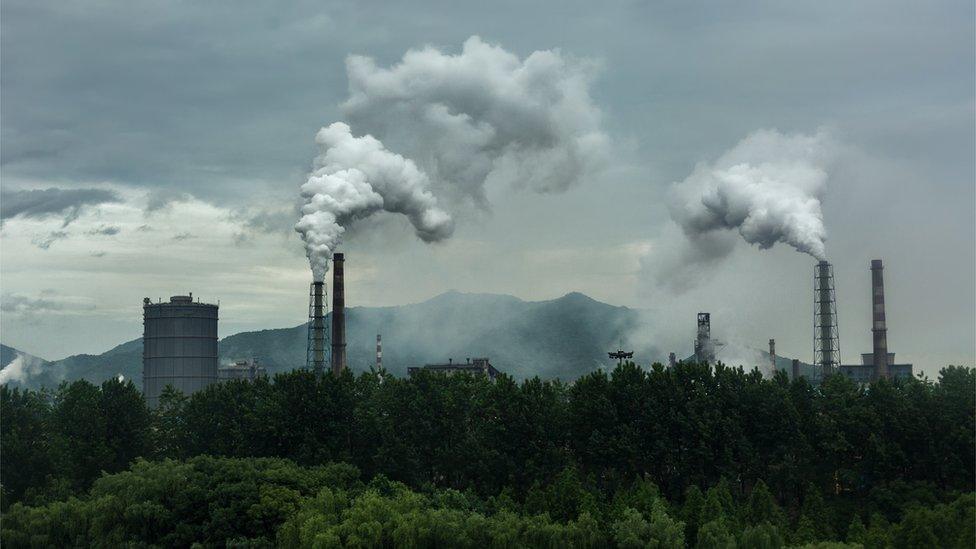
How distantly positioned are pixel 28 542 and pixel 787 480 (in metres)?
46.1

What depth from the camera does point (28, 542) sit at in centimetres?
5666

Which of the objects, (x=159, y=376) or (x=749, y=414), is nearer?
(x=749, y=414)

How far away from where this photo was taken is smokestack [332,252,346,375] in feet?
364

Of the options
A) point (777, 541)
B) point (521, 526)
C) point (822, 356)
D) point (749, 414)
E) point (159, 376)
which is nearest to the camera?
point (777, 541)

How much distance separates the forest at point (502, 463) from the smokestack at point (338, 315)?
29.5 meters

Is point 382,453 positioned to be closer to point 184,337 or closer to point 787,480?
point 787,480

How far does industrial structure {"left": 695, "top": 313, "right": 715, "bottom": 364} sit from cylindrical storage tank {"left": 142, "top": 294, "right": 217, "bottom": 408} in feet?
237

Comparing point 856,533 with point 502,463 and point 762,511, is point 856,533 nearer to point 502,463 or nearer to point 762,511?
point 762,511

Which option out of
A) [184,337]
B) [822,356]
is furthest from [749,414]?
[184,337]

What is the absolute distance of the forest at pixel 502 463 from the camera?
51.6 m

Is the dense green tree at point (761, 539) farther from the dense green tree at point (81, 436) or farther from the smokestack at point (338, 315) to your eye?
the smokestack at point (338, 315)

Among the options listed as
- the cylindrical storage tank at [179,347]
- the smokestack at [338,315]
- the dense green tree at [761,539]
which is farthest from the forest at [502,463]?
the cylindrical storage tank at [179,347]

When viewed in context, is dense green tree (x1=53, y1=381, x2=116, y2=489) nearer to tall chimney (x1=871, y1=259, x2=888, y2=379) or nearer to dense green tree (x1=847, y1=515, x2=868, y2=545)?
dense green tree (x1=847, y1=515, x2=868, y2=545)

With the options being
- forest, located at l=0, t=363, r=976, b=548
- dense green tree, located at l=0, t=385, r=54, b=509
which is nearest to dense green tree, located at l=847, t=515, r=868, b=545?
forest, located at l=0, t=363, r=976, b=548
